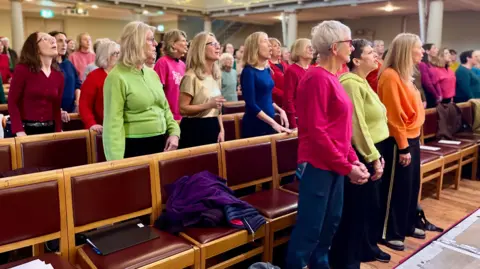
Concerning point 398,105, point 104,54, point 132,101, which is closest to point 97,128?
point 104,54


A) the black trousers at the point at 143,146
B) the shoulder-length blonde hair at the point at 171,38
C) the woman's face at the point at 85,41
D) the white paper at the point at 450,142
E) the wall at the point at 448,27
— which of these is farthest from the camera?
the wall at the point at 448,27

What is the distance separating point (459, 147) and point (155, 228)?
3.30 metres

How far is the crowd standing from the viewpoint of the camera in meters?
1.99

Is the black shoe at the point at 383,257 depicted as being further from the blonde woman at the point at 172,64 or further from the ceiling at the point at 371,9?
the ceiling at the point at 371,9

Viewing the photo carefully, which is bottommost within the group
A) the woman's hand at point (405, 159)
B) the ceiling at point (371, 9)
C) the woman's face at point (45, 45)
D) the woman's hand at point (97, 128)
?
the woman's hand at point (405, 159)

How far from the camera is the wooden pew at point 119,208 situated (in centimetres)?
187

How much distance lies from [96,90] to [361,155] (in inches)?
74.2

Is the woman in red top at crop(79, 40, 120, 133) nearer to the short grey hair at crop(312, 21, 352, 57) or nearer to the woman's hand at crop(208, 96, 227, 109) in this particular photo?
the woman's hand at crop(208, 96, 227, 109)

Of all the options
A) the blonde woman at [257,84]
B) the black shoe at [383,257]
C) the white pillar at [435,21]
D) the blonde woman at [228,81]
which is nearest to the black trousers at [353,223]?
the black shoe at [383,257]

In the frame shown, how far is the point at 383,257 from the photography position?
8.66 ft

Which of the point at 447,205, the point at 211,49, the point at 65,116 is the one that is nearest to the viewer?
the point at 211,49

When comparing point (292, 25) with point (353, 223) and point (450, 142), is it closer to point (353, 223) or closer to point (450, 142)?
point (450, 142)

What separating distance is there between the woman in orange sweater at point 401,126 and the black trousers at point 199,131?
44.3 inches

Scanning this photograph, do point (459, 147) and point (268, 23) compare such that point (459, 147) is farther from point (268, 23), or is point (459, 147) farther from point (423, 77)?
point (268, 23)
